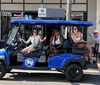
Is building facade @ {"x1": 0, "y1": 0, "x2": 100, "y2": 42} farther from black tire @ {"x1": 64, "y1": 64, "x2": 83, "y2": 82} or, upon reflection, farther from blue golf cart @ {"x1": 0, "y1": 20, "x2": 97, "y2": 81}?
black tire @ {"x1": 64, "y1": 64, "x2": 83, "y2": 82}

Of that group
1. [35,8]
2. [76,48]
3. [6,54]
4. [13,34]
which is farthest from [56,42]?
[35,8]

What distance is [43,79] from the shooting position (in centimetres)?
1045

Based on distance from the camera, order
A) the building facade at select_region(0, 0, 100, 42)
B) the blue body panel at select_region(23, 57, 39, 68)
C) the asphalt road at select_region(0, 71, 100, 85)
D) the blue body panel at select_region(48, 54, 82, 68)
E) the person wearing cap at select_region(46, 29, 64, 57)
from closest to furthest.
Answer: the asphalt road at select_region(0, 71, 100, 85) < the blue body panel at select_region(48, 54, 82, 68) < the blue body panel at select_region(23, 57, 39, 68) < the person wearing cap at select_region(46, 29, 64, 57) < the building facade at select_region(0, 0, 100, 42)

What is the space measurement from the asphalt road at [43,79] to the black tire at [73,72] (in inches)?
7.2

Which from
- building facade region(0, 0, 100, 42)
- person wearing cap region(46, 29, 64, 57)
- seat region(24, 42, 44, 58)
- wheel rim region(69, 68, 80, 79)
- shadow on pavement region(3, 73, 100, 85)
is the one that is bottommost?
shadow on pavement region(3, 73, 100, 85)

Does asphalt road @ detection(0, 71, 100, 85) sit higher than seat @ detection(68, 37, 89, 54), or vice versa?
seat @ detection(68, 37, 89, 54)

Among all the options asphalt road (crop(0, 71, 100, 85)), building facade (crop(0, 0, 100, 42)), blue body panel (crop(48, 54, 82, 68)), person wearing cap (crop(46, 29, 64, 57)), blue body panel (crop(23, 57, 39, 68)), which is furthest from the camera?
building facade (crop(0, 0, 100, 42))

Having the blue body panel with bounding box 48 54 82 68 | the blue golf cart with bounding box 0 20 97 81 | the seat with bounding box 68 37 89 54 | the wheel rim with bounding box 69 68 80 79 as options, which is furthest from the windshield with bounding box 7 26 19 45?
the wheel rim with bounding box 69 68 80 79

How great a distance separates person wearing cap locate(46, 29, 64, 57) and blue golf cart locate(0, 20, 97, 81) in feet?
0.47

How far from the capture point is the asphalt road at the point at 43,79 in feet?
32.1

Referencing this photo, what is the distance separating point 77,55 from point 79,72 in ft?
1.83

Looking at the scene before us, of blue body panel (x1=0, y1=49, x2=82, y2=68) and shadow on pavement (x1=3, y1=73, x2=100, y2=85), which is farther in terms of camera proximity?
shadow on pavement (x1=3, y1=73, x2=100, y2=85)

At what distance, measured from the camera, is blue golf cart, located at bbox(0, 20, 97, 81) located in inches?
392

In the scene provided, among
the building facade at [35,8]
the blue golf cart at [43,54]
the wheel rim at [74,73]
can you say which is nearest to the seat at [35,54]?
the blue golf cart at [43,54]
